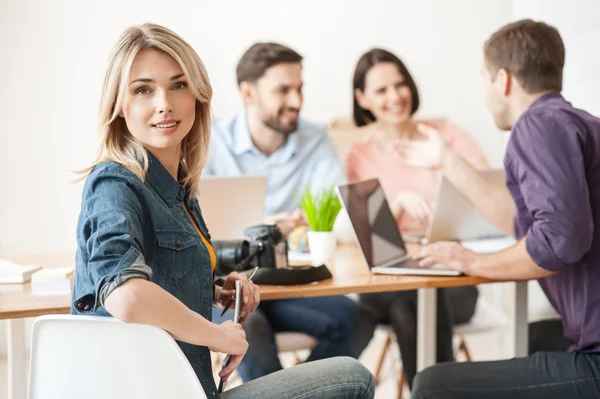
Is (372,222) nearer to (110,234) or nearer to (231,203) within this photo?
(231,203)

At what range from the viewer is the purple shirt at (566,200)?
204cm

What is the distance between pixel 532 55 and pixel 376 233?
2.46 feet

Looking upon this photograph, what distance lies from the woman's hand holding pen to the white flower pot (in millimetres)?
636

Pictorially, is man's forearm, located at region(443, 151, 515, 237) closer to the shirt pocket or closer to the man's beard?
the shirt pocket

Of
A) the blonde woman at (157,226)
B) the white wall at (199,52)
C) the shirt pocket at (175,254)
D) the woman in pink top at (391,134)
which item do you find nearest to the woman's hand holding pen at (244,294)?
the blonde woman at (157,226)

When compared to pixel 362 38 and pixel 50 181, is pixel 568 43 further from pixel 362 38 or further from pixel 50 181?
pixel 50 181

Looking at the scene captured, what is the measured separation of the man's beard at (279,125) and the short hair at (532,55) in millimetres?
2023

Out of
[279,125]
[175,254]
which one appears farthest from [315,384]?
[279,125]

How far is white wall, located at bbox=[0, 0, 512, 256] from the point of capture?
4.20m

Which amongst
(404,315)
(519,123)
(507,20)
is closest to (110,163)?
(519,123)

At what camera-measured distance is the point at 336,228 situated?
2.94 meters

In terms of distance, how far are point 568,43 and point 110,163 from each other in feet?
10.7

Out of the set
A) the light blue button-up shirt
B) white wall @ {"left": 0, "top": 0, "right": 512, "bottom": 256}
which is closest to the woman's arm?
the light blue button-up shirt

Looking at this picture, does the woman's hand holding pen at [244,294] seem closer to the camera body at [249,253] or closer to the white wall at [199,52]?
the camera body at [249,253]
